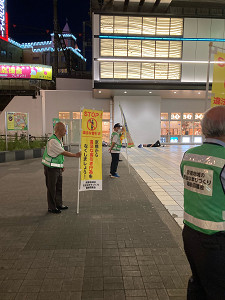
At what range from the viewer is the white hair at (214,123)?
178 centimetres

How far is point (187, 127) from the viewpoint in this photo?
75.3 feet

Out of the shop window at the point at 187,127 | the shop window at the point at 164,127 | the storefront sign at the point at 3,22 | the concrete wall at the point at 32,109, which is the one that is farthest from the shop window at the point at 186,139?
the storefront sign at the point at 3,22

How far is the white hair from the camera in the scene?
5.85 ft

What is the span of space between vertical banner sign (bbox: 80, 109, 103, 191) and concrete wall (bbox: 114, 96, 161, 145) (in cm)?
1626

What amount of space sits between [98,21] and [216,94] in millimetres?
17033

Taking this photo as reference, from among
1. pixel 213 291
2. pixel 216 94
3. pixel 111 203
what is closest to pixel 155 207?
pixel 111 203

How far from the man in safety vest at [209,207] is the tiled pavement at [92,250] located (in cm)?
105

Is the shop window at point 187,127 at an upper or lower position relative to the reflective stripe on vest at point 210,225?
upper

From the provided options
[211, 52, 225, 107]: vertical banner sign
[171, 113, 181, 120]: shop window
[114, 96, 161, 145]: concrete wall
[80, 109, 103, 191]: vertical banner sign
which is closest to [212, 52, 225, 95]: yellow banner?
[211, 52, 225, 107]: vertical banner sign

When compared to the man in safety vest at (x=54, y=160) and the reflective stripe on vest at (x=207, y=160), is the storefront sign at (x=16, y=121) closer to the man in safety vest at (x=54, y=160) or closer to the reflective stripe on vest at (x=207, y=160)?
the man in safety vest at (x=54, y=160)

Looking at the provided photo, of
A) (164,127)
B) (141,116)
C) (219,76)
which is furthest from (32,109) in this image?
(219,76)

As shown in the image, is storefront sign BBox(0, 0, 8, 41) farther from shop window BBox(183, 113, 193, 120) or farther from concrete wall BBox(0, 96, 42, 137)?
shop window BBox(183, 113, 193, 120)

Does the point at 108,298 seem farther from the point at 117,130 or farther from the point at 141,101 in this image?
the point at 141,101

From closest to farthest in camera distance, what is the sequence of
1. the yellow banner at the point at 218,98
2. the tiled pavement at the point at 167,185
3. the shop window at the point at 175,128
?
the yellow banner at the point at 218,98, the tiled pavement at the point at 167,185, the shop window at the point at 175,128
